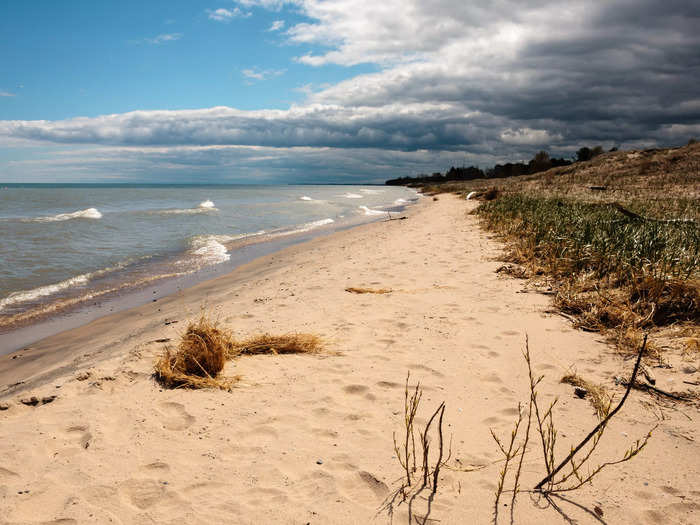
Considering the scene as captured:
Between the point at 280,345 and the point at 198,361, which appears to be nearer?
the point at 198,361

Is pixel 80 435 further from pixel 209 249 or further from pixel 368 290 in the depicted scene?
pixel 209 249

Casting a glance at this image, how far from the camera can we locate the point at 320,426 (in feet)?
9.21

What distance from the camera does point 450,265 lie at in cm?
786

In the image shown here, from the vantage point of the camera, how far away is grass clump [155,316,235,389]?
10.9 feet

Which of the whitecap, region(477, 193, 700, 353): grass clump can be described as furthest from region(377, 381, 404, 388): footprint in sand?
the whitecap

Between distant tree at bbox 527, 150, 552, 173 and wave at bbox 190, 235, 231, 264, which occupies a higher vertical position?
distant tree at bbox 527, 150, 552, 173

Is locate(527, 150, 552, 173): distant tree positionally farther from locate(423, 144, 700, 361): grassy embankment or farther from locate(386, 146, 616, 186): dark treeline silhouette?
locate(423, 144, 700, 361): grassy embankment

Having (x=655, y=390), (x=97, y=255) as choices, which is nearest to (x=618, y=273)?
(x=655, y=390)

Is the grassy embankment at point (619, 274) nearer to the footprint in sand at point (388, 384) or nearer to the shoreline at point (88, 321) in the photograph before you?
the footprint in sand at point (388, 384)

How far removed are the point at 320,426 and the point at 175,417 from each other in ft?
3.45

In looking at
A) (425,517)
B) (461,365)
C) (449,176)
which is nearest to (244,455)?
(425,517)

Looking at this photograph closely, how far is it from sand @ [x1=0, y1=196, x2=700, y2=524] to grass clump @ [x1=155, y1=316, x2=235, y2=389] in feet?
0.41

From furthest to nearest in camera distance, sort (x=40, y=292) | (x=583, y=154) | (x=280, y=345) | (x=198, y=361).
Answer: (x=583, y=154), (x=40, y=292), (x=280, y=345), (x=198, y=361)

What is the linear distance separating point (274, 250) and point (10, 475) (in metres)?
11.1
